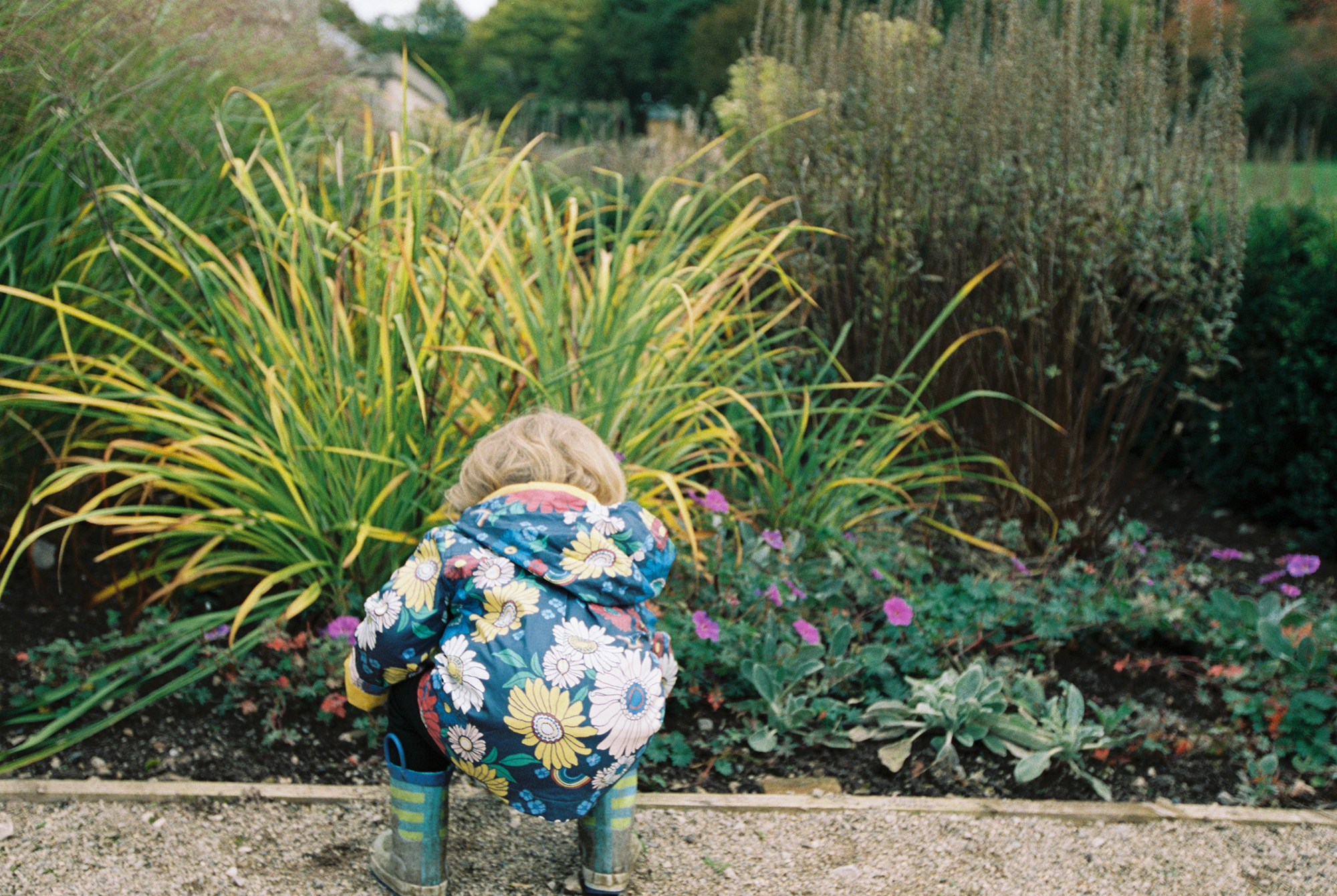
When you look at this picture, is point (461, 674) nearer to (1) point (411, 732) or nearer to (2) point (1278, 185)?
(1) point (411, 732)

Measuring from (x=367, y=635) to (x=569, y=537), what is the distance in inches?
13.5

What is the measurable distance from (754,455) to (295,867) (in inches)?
60.7

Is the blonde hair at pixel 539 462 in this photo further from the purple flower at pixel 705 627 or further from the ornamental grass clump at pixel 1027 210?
the ornamental grass clump at pixel 1027 210

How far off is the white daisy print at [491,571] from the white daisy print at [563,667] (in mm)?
123

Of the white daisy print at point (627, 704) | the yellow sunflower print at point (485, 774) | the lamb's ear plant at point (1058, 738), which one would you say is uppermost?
the white daisy print at point (627, 704)

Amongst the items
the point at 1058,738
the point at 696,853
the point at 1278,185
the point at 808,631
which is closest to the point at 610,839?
the point at 696,853

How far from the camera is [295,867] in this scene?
5.88 ft

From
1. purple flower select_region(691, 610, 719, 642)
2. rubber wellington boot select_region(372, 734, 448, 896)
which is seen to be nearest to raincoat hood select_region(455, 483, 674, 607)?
rubber wellington boot select_region(372, 734, 448, 896)

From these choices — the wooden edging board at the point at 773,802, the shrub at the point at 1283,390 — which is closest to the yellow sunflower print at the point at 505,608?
the wooden edging board at the point at 773,802

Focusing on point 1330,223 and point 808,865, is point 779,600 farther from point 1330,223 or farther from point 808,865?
point 1330,223

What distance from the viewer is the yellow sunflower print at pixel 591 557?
1535mm

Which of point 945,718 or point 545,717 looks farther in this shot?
point 945,718

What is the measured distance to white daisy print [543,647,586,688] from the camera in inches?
59.2

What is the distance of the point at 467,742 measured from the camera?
5.03ft
